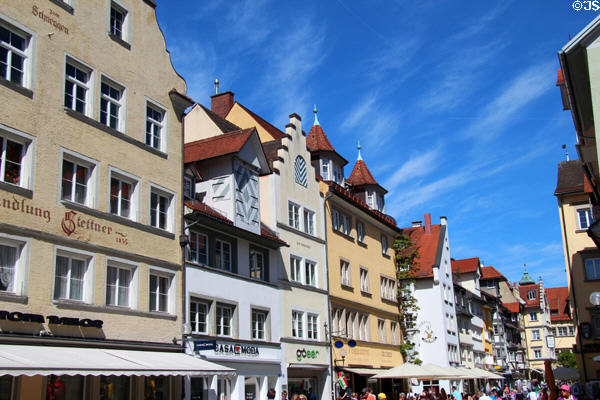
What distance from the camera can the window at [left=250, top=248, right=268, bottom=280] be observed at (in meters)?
28.7

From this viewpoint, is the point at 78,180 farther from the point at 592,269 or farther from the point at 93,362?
the point at 592,269

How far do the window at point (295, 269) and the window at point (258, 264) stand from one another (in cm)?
241

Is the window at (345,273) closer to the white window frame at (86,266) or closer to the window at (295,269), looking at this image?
the window at (295,269)

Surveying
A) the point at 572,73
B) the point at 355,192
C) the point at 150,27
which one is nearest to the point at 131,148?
the point at 150,27

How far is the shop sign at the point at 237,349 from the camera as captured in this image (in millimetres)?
24969

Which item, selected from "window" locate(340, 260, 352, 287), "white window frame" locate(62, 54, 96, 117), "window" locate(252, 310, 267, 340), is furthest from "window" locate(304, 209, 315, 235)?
"white window frame" locate(62, 54, 96, 117)

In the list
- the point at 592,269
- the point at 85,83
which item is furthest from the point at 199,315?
the point at 592,269

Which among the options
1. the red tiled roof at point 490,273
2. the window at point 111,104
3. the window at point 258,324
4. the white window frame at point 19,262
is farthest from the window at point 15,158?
the red tiled roof at point 490,273

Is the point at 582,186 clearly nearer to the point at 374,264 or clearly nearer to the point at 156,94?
the point at 374,264

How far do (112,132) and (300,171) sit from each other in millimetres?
14674

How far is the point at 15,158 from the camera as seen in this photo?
17.8m

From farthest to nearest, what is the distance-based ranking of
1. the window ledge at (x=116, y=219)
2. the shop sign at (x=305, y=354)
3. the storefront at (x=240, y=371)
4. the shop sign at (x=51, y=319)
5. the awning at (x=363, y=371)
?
1. the awning at (x=363, y=371)
2. the shop sign at (x=305, y=354)
3. the storefront at (x=240, y=371)
4. the window ledge at (x=116, y=219)
5. the shop sign at (x=51, y=319)

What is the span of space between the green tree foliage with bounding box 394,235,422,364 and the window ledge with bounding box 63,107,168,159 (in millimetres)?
26578

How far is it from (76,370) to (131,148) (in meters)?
8.77
